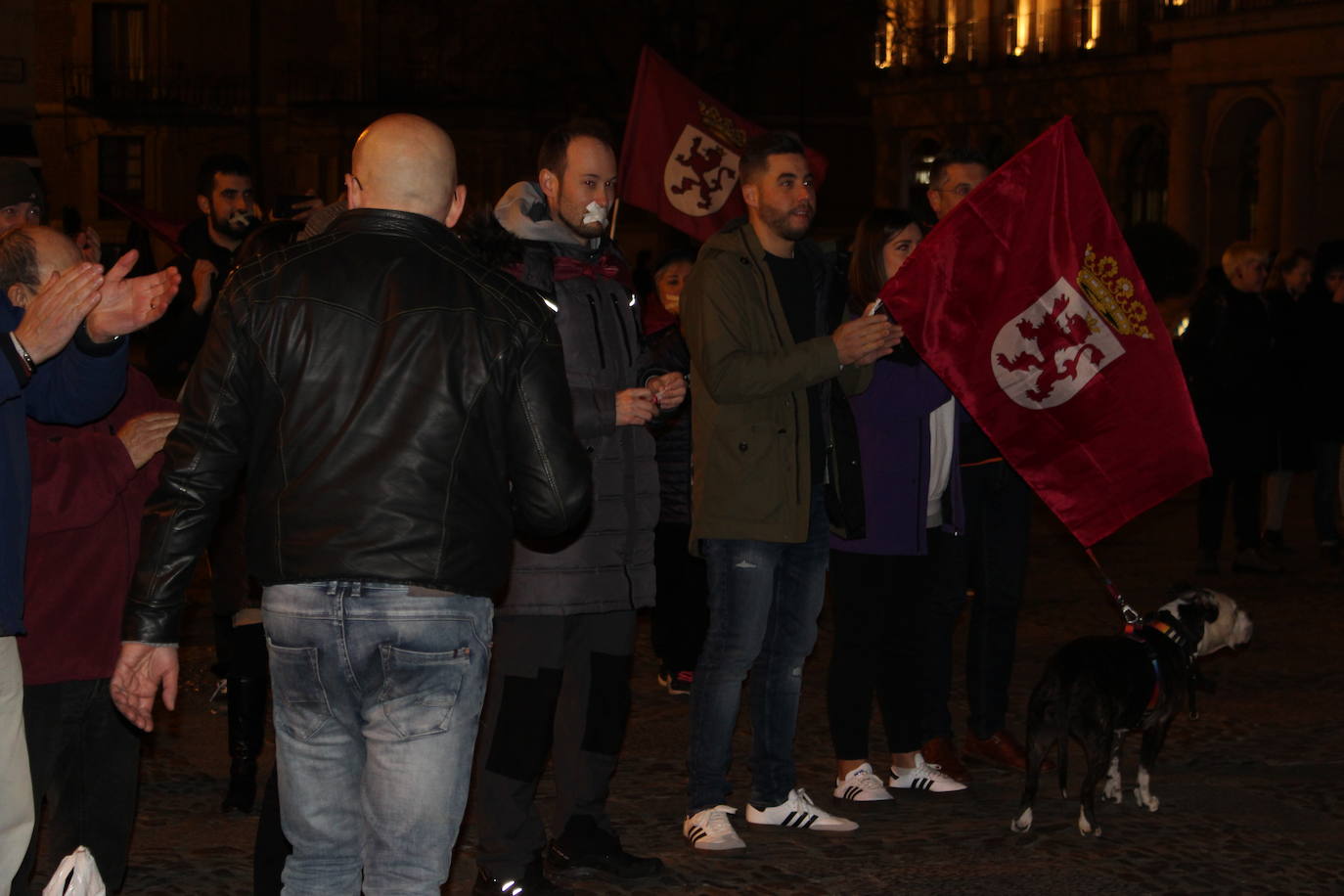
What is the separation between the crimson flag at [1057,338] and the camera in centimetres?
672

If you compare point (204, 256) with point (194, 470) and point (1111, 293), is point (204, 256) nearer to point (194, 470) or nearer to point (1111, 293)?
point (1111, 293)

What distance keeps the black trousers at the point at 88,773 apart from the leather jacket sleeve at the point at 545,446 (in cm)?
161

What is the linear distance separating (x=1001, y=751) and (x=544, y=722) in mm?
2467

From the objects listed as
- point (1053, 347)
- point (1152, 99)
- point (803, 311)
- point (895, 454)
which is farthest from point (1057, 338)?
point (1152, 99)

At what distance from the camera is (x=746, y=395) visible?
629cm

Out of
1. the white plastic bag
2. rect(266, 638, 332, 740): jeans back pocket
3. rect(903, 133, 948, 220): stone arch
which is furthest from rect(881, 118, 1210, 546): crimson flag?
rect(903, 133, 948, 220): stone arch

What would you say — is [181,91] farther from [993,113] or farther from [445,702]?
[445,702]

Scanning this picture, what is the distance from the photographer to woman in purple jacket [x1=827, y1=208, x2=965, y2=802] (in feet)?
22.9

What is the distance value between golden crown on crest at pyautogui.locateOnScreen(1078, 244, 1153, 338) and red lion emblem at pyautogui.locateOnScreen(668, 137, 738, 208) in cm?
496

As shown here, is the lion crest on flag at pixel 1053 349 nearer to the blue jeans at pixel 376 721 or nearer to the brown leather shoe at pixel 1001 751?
the brown leather shoe at pixel 1001 751

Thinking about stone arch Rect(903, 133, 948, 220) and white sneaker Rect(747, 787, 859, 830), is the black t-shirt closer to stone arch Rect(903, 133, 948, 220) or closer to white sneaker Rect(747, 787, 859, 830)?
white sneaker Rect(747, 787, 859, 830)

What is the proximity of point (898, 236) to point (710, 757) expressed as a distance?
2061mm

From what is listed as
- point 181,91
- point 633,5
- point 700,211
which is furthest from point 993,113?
point 700,211

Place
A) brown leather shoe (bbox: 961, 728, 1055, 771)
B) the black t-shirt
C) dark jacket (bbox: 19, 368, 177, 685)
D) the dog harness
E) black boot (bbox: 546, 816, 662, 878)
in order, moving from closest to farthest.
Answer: dark jacket (bbox: 19, 368, 177, 685), black boot (bbox: 546, 816, 662, 878), the black t-shirt, the dog harness, brown leather shoe (bbox: 961, 728, 1055, 771)
